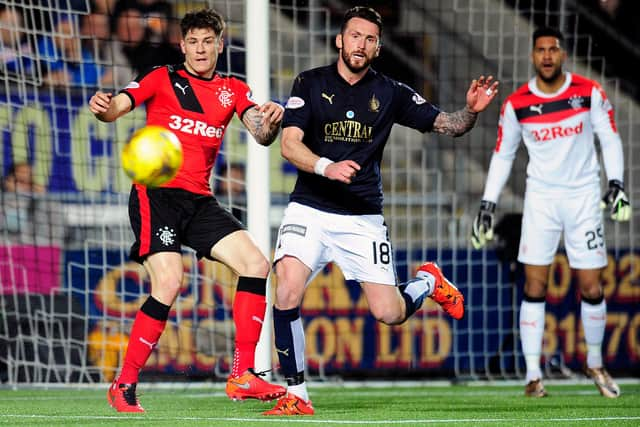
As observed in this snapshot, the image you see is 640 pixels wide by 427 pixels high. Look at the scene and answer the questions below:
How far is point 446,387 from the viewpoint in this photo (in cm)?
881

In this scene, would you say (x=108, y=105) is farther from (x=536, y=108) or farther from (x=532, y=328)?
(x=532, y=328)

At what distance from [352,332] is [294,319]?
3.24 meters

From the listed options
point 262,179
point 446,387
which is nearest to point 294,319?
point 262,179

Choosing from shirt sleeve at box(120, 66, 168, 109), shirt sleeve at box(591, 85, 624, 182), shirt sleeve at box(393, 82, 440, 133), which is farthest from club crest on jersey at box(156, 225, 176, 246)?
shirt sleeve at box(591, 85, 624, 182)

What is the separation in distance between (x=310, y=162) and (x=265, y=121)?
0.56 metres

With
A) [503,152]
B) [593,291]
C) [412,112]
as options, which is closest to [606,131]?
[503,152]

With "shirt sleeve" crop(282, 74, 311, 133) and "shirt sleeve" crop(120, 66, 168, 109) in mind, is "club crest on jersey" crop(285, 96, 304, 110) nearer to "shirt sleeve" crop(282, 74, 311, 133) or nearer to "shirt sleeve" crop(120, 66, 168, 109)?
"shirt sleeve" crop(282, 74, 311, 133)

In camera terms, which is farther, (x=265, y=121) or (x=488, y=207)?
(x=488, y=207)

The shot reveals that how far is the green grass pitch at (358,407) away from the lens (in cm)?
542

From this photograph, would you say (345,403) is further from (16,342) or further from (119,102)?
(16,342)

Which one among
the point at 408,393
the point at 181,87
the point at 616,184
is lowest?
the point at 408,393

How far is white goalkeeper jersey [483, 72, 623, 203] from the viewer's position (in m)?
7.57

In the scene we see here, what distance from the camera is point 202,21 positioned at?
6254 millimetres

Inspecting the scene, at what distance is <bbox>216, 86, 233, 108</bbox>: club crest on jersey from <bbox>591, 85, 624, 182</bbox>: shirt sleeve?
253 centimetres
